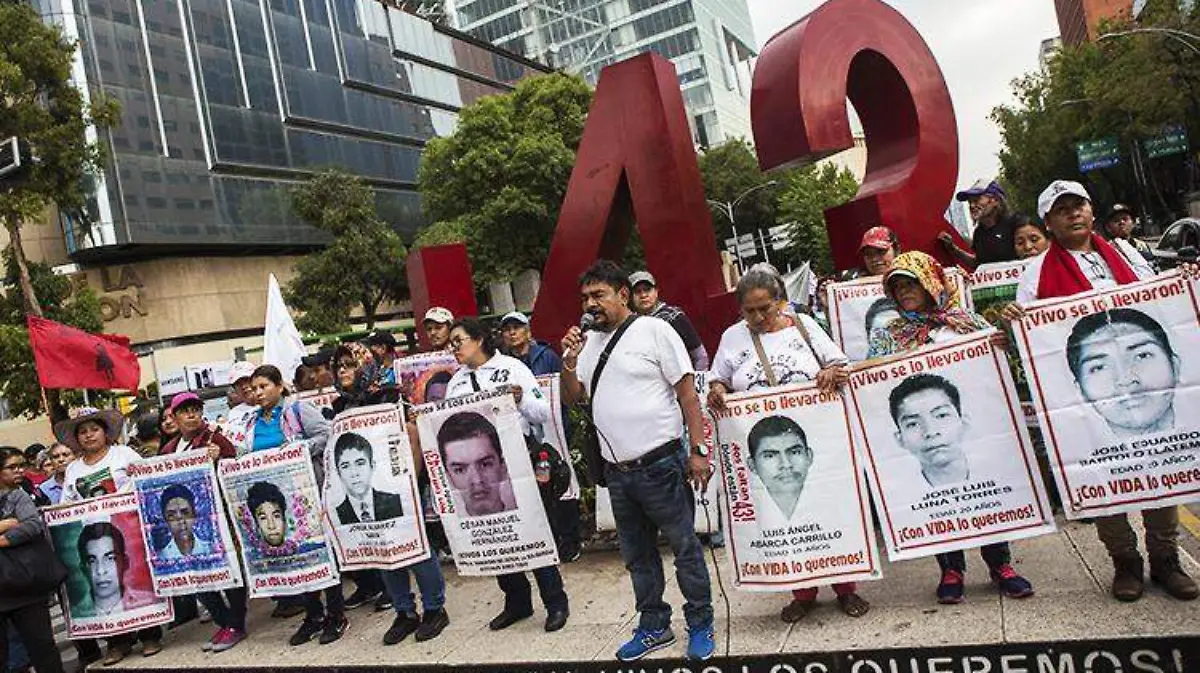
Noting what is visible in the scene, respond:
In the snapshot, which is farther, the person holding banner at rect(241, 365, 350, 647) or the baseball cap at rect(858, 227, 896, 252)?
the person holding banner at rect(241, 365, 350, 647)

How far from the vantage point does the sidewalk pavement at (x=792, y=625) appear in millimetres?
3729

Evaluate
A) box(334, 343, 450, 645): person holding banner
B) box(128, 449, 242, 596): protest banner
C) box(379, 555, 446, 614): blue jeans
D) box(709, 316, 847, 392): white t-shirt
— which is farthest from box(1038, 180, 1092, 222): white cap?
box(128, 449, 242, 596): protest banner

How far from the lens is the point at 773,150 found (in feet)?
23.6

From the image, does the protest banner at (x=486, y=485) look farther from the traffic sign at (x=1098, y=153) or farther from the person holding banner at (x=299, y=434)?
the traffic sign at (x=1098, y=153)

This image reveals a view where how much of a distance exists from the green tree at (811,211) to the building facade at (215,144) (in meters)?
19.8

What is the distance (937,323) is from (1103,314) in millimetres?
697

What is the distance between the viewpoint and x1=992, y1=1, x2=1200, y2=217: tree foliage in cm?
2780

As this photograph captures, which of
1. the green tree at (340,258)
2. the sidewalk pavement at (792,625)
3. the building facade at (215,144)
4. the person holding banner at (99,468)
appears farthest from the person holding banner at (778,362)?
the green tree at (340,258)

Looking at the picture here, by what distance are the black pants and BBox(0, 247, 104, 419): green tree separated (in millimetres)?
14203

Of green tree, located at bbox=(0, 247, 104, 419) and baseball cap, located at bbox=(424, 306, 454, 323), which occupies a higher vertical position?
green tree, located at bbox=(0, 247, 104, 419)

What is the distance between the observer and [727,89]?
296 ft

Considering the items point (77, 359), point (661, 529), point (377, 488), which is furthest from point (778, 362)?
point (77, 359)

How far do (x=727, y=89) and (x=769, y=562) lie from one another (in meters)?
90.8

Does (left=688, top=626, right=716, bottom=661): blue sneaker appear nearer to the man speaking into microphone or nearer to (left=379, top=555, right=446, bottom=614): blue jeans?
the man speaking into microphone
